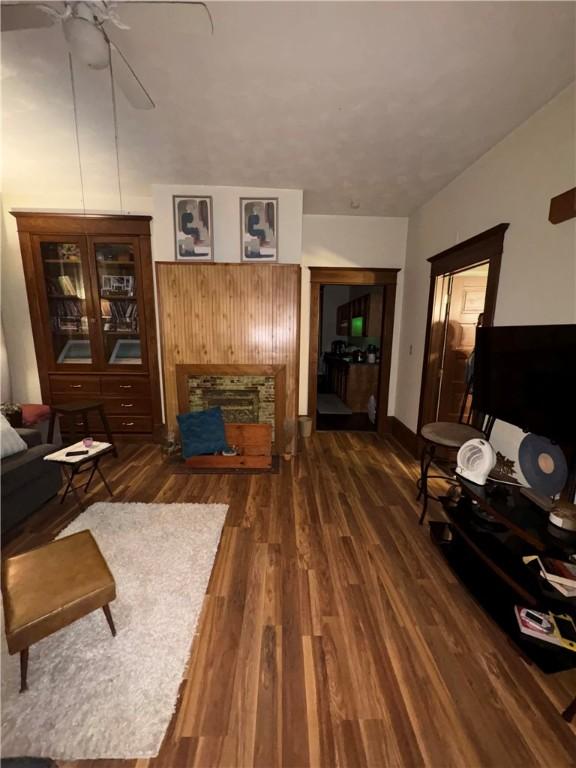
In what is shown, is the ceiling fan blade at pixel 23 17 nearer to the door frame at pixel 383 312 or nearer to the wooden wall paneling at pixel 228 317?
the wooden wall paneling at pixel 228 317

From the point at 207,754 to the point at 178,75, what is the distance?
316 cm

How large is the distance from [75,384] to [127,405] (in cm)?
67

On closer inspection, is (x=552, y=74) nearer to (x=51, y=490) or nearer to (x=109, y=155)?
(x=109, y=155)

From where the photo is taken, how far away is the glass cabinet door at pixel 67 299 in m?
3.53

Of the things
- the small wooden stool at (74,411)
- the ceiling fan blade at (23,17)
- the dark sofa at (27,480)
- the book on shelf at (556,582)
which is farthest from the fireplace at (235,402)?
the ceiling fan blade at (23,17)

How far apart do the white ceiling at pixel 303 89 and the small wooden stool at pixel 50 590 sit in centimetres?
239

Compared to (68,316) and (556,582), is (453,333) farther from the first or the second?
(68,316)

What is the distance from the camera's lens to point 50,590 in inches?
52.1

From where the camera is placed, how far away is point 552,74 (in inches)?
65.1

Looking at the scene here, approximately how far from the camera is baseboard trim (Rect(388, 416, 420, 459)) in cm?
367

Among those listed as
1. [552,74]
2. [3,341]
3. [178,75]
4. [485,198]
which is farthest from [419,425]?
[3,341]

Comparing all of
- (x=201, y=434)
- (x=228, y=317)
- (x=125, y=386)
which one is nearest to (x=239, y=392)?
(x=201, y=434)

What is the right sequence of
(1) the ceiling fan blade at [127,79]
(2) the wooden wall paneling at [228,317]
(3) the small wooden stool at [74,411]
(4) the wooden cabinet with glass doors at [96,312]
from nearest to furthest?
(1) the ceiling fan blade at [127,79], (3) the small wooden stool at [74,411], (2) the wooden wall paneling at [228,317], (4) the wooden cabinet with glass doors at [96,312]

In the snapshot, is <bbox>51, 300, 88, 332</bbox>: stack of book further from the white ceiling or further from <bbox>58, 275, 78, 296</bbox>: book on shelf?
the white ceiling
